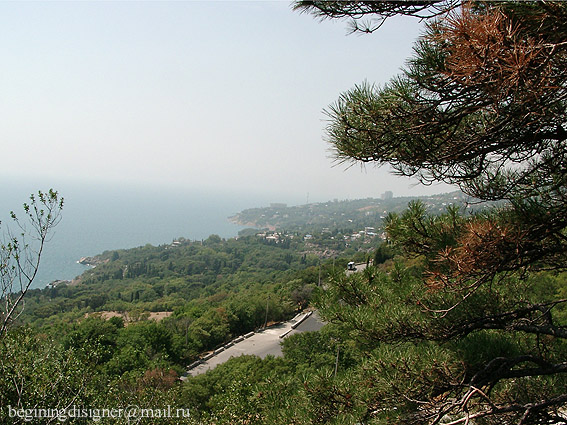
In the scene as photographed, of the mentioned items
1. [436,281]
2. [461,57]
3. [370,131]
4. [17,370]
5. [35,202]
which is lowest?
[17,370]

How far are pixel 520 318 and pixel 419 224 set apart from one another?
0.72m

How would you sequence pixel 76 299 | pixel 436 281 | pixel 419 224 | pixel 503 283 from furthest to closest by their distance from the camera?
pixel 76 299, pixel 419 224, pixel 503 283, pixel 436 281

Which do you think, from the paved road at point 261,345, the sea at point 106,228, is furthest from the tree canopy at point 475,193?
the sea at point 106,228

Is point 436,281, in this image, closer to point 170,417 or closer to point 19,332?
point 19,332

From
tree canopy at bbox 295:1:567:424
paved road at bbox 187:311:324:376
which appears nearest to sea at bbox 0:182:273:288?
paved road at bbox 187:311:324:376

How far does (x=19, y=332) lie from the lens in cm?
297

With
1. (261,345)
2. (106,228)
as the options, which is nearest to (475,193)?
(261,345)

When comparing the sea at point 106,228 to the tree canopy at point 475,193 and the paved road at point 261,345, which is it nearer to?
the paved road at point 261,345

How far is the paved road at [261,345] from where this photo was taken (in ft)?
47.3

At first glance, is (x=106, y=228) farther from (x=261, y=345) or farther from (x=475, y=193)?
(x=475, y=193)

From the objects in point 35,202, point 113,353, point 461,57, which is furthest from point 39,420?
point 113,353

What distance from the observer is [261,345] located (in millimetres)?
16344

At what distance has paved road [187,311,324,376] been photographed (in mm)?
14414

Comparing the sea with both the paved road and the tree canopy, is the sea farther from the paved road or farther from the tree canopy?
the tree canopy
